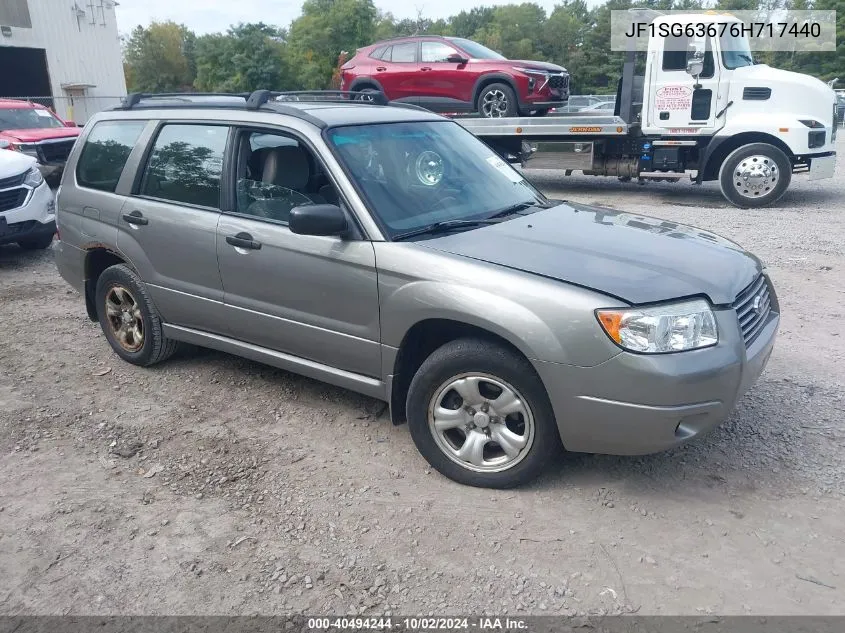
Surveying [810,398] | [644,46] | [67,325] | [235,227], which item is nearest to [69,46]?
[644,46]

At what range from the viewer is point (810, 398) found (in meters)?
4.32

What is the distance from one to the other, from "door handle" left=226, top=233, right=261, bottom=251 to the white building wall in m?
25.4

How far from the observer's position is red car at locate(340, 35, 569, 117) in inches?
490

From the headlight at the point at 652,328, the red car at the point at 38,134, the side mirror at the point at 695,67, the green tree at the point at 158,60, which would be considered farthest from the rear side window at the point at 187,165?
the green tree at the point at 158,60

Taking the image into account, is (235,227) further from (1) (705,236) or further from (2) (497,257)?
(1) (705,236)

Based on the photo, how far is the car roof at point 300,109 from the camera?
13.3ft

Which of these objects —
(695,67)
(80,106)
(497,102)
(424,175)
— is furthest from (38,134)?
(80,106)

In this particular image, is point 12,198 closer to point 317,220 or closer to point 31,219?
point 31,219

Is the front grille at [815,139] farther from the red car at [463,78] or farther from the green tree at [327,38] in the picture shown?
the green tree at [327,38]

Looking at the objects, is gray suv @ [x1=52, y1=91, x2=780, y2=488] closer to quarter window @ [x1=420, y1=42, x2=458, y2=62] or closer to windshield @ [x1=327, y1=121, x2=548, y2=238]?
windshield @ [x1=327, y1=121, x2=548, y2=238]

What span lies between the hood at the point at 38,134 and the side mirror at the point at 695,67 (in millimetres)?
10795

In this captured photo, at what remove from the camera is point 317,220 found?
Answer: 3.51 metres

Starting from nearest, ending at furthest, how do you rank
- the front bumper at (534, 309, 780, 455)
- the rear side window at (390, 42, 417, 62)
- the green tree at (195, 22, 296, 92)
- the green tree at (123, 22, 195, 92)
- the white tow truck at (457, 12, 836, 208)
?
the front bumper at (534, 309, 780, 455) → the white tow truck at (457, 12, 836, 208) → the rear side window at (390, 42, 417, 62) → the green tree at (195, 22, 296, 92) → the green tree at (123, 22, 195, 92)

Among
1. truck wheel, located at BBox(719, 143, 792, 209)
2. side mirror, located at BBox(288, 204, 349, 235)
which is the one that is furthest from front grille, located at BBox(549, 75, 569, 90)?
side mirror, located at BBox(288, 204, 349, 235)
